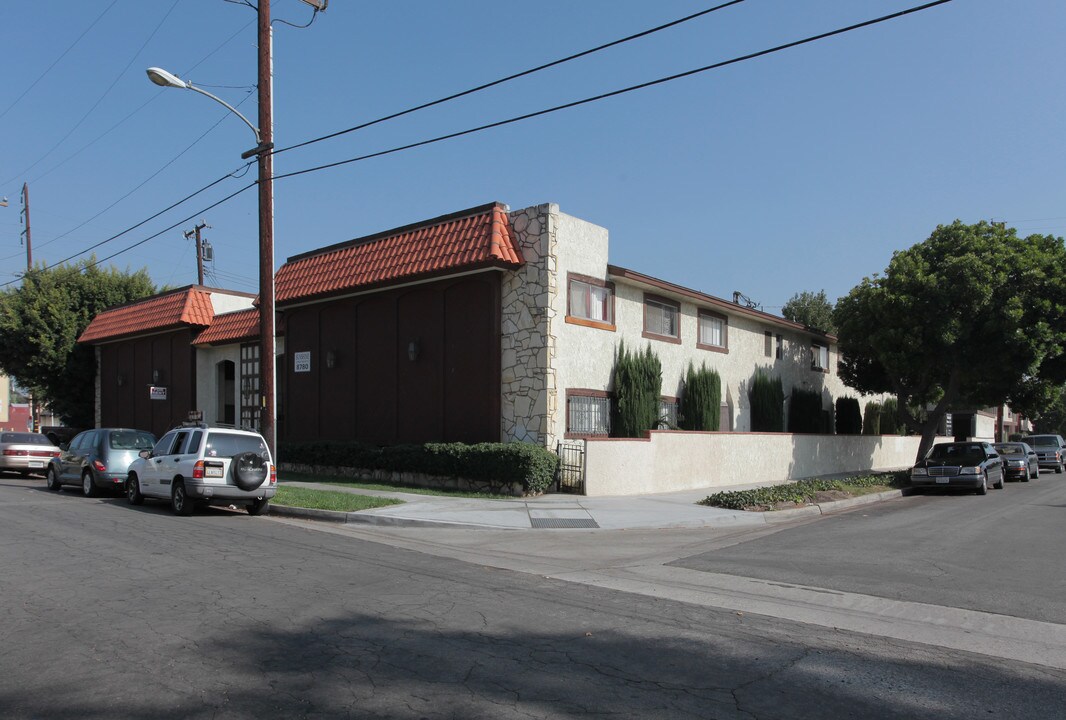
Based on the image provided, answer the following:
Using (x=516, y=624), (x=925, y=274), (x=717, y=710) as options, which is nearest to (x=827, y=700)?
(x=717, y=710)

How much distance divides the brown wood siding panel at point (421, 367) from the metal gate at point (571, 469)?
3.66 meters

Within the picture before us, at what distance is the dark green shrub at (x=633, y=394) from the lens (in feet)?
70.0

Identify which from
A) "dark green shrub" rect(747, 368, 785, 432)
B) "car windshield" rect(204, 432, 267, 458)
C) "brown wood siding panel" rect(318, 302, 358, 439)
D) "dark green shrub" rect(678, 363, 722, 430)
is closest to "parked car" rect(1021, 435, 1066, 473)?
"dark green shrub" rect(747, 368, 785, 432)

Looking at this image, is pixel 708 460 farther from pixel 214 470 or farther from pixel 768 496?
pixel 214 470

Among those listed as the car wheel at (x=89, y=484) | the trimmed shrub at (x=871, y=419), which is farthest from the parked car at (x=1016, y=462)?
the car wheel at (x=89, y=484)

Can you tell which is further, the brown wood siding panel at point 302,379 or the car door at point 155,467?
the brown wood siding panel at point 302,379

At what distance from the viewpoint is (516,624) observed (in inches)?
278

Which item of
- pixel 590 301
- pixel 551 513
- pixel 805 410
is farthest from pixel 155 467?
pixel 805 410

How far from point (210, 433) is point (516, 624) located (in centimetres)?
997

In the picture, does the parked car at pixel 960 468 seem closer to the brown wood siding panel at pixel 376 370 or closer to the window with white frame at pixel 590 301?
the window with white frame at pixel 590 301

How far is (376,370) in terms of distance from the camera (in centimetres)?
2277

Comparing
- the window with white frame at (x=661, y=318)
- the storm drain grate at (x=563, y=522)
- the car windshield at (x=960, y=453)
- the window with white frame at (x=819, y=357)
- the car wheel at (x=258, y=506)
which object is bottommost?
the storm drain grate at (x=563, y=522)

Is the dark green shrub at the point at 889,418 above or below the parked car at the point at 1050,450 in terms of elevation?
above

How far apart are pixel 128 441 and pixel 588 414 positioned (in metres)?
11.2
